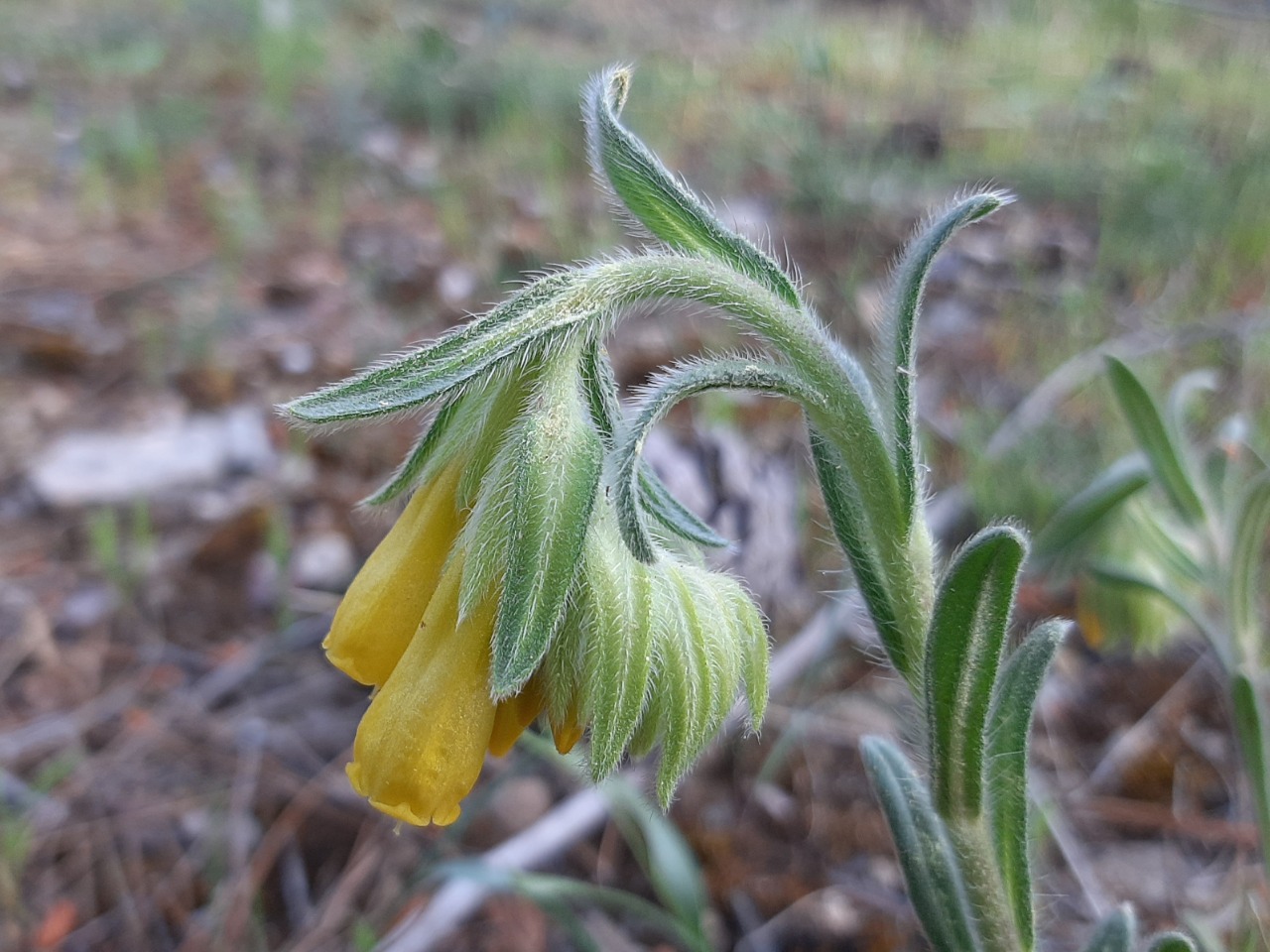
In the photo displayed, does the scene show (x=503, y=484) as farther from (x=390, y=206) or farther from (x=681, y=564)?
(x=390, y=206)

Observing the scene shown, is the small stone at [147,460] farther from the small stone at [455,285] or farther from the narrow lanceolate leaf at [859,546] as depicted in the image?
the narrow lanceolate leaf at [859,546]

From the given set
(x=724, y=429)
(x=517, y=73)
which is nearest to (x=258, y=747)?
(x=724, y=429)

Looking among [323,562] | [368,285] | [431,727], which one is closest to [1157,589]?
[431,727]

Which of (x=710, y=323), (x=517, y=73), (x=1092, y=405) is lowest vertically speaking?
(x=710, y=323)

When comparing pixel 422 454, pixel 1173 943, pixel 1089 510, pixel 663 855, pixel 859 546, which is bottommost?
pixel 663 855

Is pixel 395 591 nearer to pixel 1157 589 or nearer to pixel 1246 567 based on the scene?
pixel 1157 589

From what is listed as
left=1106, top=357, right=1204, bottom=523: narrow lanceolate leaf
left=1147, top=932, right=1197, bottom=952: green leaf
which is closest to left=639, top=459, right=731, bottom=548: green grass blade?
left=1147, top=932, right=1197, bottom=952: green leaf
